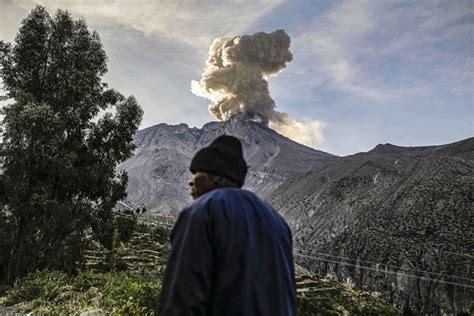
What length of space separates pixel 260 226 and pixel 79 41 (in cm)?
2089

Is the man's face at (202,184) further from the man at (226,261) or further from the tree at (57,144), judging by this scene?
the tree at (57,144)

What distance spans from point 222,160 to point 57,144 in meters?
17.3

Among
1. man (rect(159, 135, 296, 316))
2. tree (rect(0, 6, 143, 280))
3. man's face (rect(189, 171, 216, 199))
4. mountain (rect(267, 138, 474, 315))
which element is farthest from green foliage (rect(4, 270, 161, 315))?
mountain (rect(267, 138, 474, 315))

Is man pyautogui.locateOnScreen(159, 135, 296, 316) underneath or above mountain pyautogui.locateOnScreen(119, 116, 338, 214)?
underneath

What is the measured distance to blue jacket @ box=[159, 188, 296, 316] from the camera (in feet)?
6.38

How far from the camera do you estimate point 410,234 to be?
135 feet

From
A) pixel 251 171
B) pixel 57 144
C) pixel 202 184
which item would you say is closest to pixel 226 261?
pixel 202 184

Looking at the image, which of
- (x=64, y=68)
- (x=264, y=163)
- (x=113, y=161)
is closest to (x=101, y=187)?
(x=113, y=161)

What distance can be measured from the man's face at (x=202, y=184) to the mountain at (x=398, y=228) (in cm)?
3374

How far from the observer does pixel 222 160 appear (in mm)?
2318

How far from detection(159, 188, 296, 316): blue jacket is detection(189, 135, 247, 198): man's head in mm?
155

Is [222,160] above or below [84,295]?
above

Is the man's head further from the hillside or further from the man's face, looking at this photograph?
the hillside

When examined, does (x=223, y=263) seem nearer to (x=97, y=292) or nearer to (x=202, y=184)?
(x=202, y=184)
